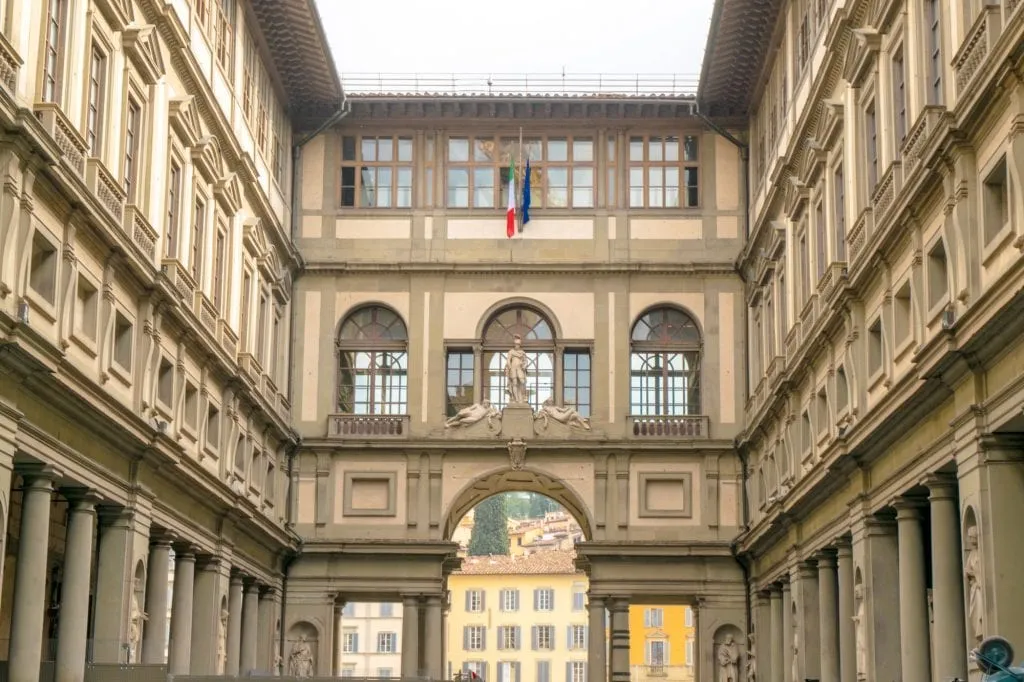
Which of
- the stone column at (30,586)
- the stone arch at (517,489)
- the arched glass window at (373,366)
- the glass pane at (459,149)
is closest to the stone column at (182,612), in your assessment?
the stone column at (30,586)

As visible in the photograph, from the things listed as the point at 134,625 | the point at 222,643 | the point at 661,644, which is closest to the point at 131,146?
the point at 134,625

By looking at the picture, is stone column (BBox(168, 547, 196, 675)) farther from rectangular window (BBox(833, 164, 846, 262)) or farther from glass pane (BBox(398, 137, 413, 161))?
glass pane (BBox(398, 137, 413, 161))

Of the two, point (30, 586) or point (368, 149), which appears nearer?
point (30, 586)

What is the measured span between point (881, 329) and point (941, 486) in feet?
18.1

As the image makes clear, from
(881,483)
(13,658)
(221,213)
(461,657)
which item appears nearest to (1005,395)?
(881,483)

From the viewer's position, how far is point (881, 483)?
34844 millimetres

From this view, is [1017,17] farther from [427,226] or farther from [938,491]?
[427,226]

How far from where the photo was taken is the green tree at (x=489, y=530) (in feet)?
444

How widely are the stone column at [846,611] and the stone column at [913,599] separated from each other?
17.5 ft

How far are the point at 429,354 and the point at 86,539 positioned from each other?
23320 mm

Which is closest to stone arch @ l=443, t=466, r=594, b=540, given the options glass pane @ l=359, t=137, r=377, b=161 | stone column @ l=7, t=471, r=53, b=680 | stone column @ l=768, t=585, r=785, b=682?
stone column @ l=768, t=585, r=785, b=682

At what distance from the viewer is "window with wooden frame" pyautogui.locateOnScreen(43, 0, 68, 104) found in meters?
29.8

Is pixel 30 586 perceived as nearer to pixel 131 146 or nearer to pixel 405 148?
pixel 131 146

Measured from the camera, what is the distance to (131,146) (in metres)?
36.6
